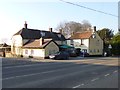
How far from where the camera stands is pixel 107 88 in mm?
14992

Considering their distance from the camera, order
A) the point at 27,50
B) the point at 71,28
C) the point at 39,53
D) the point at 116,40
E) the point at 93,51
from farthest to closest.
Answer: the point at 71,28 < the point at 116,40 < the point at 93,51 < the point at 27,50 < the point at 39,53

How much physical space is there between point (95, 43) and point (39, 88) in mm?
73361

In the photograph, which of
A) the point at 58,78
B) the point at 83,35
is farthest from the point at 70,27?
the point at 58,78

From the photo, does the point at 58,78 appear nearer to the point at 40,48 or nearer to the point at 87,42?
the point at 40,48

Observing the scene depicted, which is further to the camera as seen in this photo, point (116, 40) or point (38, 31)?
point (116, 40)

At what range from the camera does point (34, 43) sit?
219 ft

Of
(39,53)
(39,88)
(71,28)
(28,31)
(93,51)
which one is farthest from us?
(71,28)

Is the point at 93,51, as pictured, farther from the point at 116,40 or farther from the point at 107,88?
the point at 107,88

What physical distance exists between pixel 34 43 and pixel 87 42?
22.1 metres

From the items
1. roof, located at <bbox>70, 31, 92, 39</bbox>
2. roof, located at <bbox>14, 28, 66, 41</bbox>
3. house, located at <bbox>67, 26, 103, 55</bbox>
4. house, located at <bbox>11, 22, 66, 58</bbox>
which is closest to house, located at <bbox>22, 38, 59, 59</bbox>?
house, located at <bbox>11, 22, 66, 58</bbox>

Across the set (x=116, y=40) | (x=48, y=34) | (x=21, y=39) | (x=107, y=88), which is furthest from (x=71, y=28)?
(x=107, y=88)

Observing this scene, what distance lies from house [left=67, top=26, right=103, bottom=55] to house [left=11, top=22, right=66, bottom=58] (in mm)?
5375

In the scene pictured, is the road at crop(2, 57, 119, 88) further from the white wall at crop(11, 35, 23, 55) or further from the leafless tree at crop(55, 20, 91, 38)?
the leafless tree at crop(55, 20, 91, 38)

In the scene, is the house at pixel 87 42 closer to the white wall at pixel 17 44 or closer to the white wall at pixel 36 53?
the white wall at pixel 17 44
